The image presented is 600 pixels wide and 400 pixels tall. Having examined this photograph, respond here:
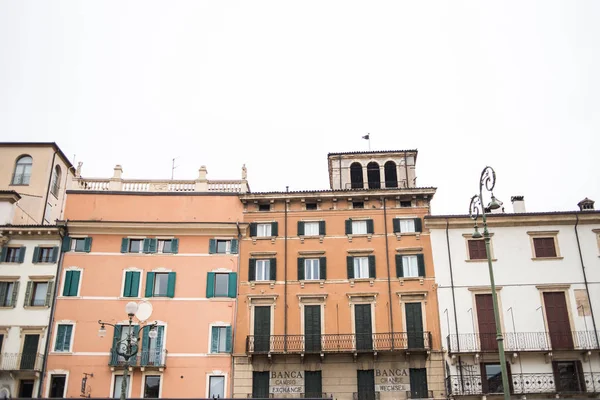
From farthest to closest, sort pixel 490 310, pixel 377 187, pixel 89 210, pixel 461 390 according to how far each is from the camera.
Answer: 1. pixel 377 187
2. pixel 89 210
3. pixel 490 310
4. pixel 461 390

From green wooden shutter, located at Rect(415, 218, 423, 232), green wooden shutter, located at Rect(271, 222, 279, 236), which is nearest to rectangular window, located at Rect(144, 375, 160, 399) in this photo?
green wooden shutter, located at Rect(271, 222, 279, 236)

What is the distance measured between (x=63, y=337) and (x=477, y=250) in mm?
21899

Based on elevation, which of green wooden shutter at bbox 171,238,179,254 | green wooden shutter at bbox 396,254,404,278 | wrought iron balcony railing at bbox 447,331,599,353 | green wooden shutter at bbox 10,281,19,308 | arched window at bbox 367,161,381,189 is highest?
arched window at bbox 367,161,381,189

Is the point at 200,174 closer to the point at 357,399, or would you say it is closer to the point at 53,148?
the point at 53,148

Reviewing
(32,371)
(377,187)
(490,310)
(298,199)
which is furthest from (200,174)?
(490,310)

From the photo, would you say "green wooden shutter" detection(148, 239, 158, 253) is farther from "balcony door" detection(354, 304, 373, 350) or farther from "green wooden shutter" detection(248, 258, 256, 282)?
"balcony door" detection(354, 304, 373, 350)

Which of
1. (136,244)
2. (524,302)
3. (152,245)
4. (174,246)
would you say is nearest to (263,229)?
(174,246)

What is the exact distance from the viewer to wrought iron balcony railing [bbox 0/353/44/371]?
99.5ft

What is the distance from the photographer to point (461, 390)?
95.5 ft

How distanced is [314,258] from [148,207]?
32.1 ft

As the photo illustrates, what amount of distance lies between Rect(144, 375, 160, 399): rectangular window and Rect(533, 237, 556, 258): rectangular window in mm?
20515

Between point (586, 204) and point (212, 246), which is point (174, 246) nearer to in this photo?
point (212, 246)

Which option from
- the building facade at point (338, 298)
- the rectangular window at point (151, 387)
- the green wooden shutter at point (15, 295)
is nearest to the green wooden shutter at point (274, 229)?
the building facade at point (338, 298)

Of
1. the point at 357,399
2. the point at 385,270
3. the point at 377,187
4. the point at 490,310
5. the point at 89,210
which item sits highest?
the point at 377,187
